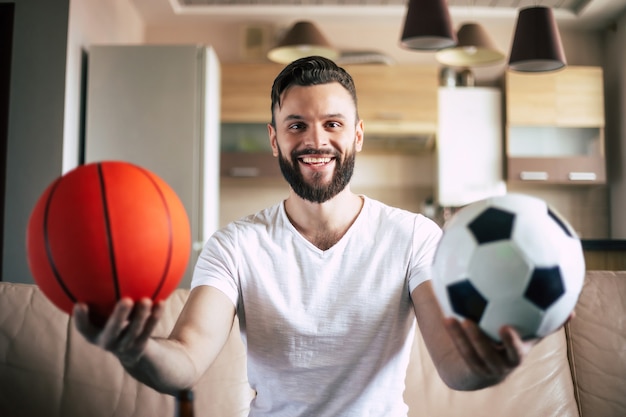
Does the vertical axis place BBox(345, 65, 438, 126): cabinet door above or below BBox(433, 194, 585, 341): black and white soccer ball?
above

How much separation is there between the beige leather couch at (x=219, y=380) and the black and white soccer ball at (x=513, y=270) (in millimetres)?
797

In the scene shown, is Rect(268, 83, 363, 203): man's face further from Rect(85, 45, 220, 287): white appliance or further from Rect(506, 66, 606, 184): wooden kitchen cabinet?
Rect(506, 66, 606, 184): wooden kitchen cabinet

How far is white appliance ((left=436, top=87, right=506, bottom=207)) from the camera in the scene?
5281mm

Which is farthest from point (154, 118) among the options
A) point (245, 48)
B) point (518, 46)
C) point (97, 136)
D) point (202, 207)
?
point (518, 46)

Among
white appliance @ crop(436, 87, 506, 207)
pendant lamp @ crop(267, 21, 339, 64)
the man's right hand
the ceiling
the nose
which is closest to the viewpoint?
the man's right hand

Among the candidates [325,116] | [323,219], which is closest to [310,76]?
[325,116]

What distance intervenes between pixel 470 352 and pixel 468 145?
4.52 meters

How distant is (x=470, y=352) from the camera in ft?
3.28

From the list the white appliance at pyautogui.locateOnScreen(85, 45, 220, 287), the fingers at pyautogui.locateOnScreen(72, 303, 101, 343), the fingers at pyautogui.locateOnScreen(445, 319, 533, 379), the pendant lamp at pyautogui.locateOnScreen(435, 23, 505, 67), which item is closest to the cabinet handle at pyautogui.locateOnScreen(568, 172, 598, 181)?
the pendant lamp at pyautogui.locateOnScreen(435, 23, 505, 67)

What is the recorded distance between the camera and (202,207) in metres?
4.14

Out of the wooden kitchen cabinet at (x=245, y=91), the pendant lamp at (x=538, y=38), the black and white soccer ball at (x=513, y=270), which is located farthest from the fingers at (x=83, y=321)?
the wooden kitchen cabinet at (x=245, y=91)

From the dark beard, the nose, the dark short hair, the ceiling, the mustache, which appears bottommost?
the dark beard

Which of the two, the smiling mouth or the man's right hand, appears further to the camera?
the smiling mouth

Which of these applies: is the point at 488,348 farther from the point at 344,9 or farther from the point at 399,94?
the point at 344,9
